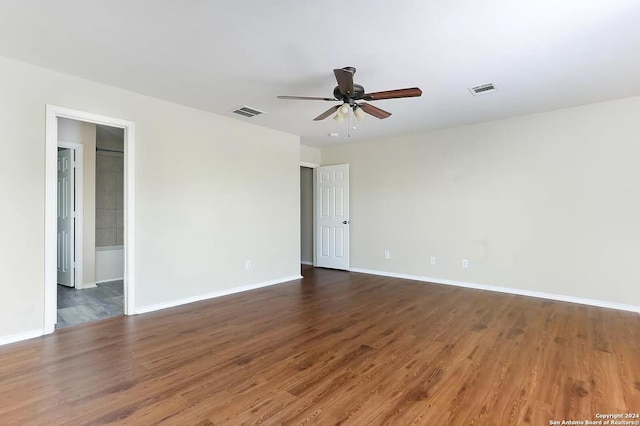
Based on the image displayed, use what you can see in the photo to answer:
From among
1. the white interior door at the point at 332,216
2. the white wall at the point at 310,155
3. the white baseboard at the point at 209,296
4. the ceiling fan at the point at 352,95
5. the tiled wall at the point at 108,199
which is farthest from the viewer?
the white wall at the point at 310,155

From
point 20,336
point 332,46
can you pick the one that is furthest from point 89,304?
point 332,46

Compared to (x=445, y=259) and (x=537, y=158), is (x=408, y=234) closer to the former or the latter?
(x=445, y=259)

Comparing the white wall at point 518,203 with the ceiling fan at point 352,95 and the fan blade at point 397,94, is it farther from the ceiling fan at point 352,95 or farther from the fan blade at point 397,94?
the fan blade at point 397,94

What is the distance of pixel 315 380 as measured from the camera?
2.30m

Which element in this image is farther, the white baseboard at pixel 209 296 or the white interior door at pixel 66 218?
the white interior door at pixel 66 218

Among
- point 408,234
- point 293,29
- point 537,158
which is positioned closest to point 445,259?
point 408,234

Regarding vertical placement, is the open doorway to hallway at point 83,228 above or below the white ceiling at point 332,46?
below

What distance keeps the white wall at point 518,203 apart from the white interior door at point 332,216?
14.1 inches

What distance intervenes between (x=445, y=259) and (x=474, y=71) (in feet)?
10.2

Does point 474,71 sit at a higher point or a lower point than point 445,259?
higher

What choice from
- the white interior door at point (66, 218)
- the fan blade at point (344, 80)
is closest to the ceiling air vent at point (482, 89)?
the fan blade at point (344, 80)

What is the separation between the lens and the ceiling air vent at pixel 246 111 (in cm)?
429

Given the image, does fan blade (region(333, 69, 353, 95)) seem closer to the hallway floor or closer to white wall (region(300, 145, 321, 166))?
the hallway floor

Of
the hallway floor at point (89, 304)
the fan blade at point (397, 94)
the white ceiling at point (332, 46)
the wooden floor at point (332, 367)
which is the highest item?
the white ceiling at point (332, 46)
